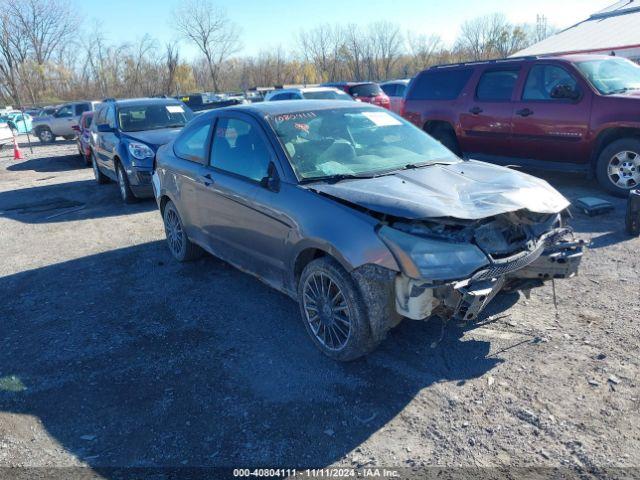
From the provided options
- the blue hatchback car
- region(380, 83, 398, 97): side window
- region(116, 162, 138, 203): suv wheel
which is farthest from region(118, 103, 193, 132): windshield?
region(380, 83, 398, 97): side window

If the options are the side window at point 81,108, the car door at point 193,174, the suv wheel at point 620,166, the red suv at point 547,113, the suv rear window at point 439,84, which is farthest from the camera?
the side window at point 81,108

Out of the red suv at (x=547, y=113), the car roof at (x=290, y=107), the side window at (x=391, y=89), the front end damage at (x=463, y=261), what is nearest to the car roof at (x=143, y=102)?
the red suv at (x=547, y=113)

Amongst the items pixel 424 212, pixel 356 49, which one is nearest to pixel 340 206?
pixel 424 212

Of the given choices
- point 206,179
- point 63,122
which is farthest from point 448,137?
point 63,122

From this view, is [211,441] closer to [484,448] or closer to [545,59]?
[484,448]

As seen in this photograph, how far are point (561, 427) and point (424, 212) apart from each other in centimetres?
143

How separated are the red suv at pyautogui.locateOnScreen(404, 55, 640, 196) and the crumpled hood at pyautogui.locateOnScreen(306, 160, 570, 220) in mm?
4264

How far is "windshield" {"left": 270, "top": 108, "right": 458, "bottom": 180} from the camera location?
4094 millimetres

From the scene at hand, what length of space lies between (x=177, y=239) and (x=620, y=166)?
20.1 ft

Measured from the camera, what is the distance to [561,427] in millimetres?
2902

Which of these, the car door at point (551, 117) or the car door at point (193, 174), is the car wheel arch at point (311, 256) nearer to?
the car door at point (193, 174)

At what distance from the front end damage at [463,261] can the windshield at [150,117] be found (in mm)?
8039

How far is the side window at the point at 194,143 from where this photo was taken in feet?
16.9

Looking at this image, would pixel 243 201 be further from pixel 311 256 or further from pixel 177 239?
pixel 177 239
